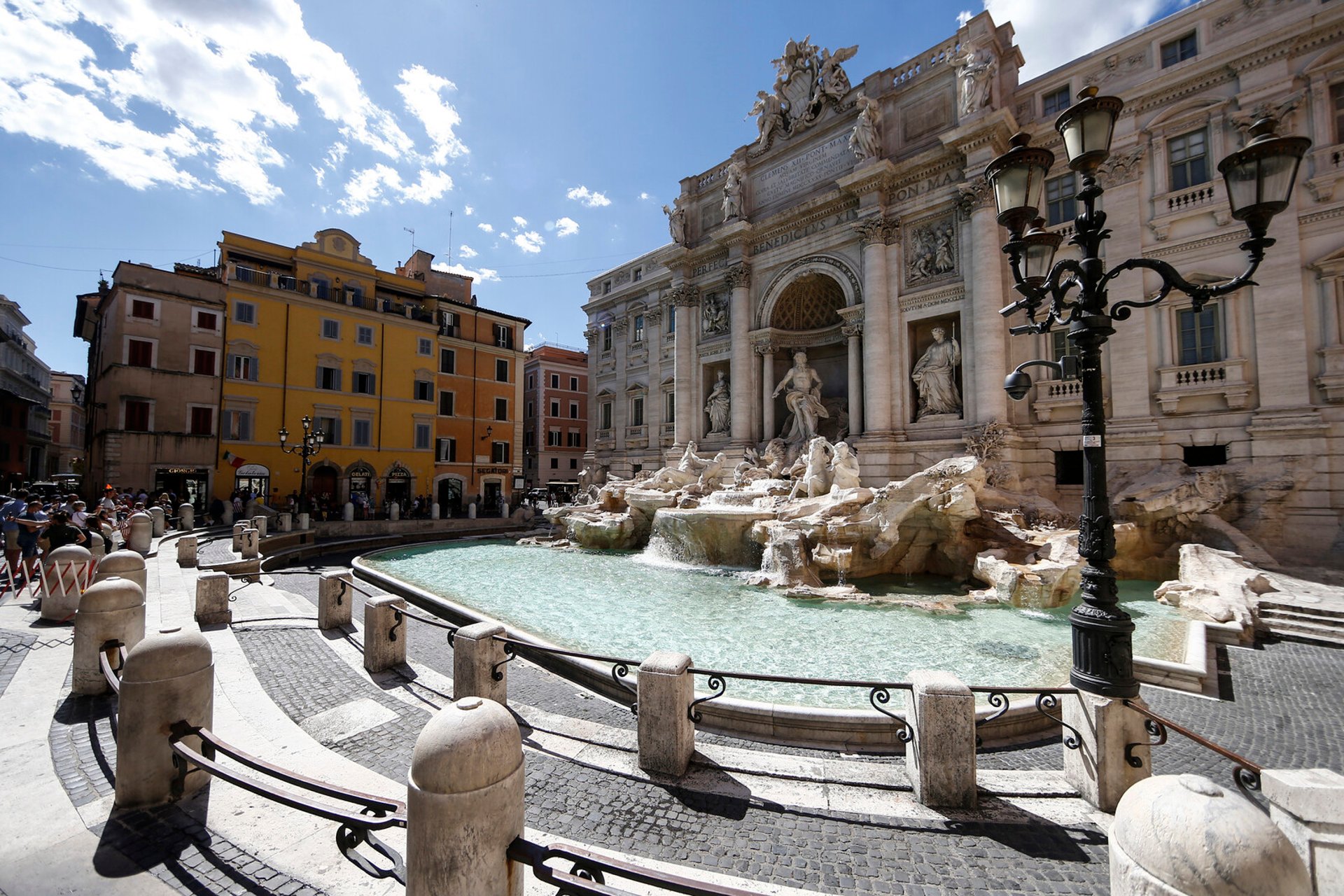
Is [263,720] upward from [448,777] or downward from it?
downward

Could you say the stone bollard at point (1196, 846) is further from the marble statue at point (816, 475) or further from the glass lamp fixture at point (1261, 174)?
the marble statue at point (816, 475)

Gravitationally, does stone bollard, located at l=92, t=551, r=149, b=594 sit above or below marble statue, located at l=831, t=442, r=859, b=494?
below

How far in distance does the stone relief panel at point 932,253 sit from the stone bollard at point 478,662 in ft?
63.6

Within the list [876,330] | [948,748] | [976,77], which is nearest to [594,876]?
[948,748]

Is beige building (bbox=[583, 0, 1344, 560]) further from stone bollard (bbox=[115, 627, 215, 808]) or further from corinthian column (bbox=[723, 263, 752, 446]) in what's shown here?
stone bollard (bbox=[115, 627, 215, 808])

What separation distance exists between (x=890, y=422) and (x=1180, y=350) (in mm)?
7921

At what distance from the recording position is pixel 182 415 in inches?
938

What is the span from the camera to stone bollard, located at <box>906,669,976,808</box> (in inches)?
145

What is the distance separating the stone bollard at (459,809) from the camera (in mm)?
2178

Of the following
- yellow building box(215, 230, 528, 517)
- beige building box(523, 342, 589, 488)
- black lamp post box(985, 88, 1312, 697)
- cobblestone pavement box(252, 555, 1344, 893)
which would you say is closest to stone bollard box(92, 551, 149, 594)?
cobblestone pavement box(252, 555, 1344, 893)

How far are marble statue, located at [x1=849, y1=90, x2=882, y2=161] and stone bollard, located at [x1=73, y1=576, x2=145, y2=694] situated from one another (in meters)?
23.1

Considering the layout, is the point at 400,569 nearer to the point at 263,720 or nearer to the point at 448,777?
the point at 263,720

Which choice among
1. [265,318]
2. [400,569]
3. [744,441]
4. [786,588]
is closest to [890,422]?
[744,441]

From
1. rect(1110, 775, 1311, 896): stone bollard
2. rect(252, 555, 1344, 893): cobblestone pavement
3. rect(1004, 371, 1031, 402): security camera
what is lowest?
rect(252, 555, 1344, 893): cobblestone pavement
